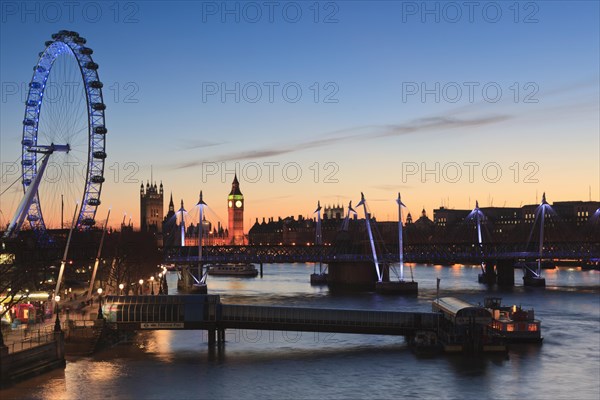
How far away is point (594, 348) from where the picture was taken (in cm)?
5759

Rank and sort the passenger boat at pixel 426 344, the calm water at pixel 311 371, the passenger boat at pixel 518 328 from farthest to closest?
1. the passenger boat at pixel 518 328
2. the passenger boat at pixel 426 344
3. the calm water at pixel 311 371

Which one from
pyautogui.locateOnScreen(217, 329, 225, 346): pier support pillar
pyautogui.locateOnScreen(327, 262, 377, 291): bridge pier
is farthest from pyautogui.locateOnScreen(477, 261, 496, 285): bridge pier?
pyautogui.locateOnScreen(217, 329, 225, 346): pier support pillar

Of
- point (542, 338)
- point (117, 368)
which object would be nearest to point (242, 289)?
point (542, 338)

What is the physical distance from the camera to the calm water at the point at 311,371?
139ft

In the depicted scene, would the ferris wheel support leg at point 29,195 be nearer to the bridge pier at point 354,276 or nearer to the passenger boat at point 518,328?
the passenger boat at point 518,328

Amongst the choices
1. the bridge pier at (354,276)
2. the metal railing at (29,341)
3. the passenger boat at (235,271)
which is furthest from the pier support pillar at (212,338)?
the passenger boat at (235,271)

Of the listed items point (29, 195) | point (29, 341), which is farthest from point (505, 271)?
point (29, 341)

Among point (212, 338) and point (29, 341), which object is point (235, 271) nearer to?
point (212, 338)

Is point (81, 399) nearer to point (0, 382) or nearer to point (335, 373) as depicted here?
point (0, 382)

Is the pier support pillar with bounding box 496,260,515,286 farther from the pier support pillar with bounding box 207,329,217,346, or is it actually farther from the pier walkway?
the pier support pillar with bounding box 207,329,217,346

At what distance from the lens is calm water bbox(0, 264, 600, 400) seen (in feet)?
139

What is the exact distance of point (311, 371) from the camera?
47.7m

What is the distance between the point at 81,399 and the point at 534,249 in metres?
125

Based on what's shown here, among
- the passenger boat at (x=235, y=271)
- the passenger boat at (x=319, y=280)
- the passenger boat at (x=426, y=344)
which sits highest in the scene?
the passenger boat at (x=235, y=271)
